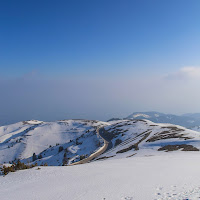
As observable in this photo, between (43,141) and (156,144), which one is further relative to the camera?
(43,141)

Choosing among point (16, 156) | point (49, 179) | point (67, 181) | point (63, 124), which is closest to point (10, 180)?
point (49, 179)

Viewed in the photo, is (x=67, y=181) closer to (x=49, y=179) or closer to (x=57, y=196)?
(x=49, y=179)

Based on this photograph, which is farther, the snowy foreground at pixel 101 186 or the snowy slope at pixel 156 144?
the snowy slope at pixel 156 144

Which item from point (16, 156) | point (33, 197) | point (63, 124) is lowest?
point (16, 156)

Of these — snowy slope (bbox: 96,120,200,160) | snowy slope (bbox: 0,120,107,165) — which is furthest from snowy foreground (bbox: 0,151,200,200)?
snowy slope (bbox: 0,120,107,165)

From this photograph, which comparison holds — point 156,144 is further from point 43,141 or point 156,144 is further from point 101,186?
point 43,141

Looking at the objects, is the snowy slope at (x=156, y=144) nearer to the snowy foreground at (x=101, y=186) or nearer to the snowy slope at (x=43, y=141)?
the snowy foreground at (x=101, y=186)

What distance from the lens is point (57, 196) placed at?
320 inches

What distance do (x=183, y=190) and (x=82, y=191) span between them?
5.43 metres

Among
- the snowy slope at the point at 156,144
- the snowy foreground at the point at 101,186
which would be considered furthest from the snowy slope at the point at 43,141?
the snowy foreground at the point at 101,186

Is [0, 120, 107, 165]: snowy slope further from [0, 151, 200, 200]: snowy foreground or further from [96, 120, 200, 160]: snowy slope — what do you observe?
[0, 151, 200, 200]: snowy foreground

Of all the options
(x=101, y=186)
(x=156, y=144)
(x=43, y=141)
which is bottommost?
(x=43, y=141)

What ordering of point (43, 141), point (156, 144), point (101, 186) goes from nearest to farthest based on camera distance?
point (101, 186) → point (156, 144) → point (43, 141)

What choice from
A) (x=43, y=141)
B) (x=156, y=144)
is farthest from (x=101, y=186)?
(x=43, y=141)
